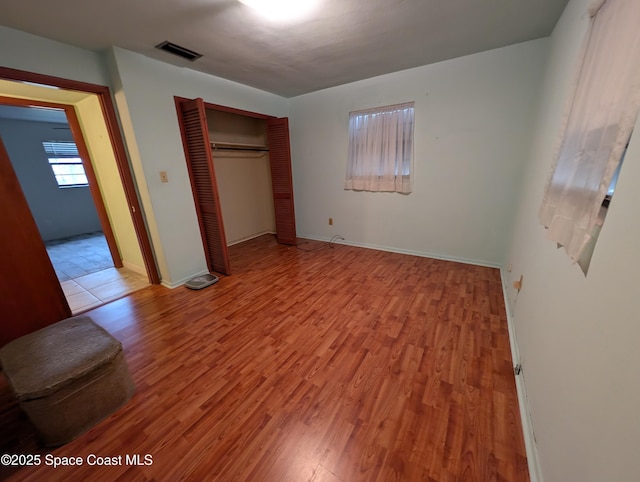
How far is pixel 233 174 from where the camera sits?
4.33 metres

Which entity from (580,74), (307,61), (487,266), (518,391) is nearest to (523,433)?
(518,391)

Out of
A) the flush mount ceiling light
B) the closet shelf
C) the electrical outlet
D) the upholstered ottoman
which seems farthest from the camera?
the closet shelf

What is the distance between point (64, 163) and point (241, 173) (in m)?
4.18

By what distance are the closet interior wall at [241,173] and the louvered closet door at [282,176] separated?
0.68 meters

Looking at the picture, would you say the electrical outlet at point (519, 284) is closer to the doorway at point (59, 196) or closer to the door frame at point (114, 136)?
the door frame at point (114, 136)

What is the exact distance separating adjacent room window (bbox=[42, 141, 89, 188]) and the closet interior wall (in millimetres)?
3344

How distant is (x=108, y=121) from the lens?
8.09ft

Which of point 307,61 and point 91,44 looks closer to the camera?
point 91,44

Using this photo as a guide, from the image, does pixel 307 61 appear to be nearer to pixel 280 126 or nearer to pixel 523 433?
pixel 280 126

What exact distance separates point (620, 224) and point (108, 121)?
3.71 metres

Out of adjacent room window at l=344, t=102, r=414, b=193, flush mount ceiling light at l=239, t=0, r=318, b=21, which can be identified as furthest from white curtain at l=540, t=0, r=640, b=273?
adjacent room window at l=344, t=102, r=414, b=193

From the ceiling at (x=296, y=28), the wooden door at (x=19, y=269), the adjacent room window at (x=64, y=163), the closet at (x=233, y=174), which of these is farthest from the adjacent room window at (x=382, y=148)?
the adjacent room window at (x=64, y=163)

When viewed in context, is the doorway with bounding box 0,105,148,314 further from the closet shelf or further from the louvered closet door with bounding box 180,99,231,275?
the closet shelf

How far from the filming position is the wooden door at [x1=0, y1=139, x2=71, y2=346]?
→ 1.81 meters
